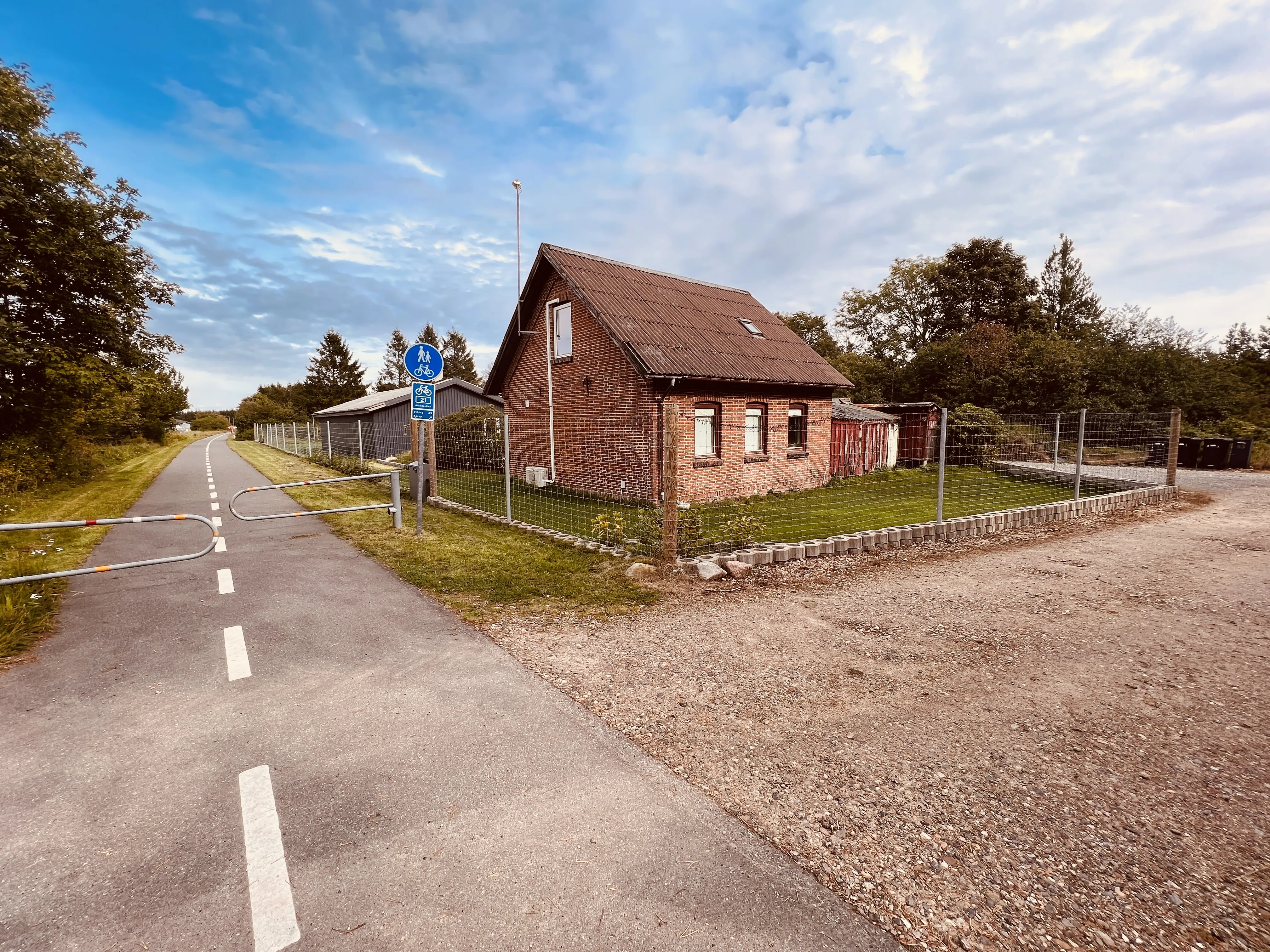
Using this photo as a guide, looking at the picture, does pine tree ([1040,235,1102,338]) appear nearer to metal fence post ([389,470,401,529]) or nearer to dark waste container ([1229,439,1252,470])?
dark waste container ([1229,439,1252,470])

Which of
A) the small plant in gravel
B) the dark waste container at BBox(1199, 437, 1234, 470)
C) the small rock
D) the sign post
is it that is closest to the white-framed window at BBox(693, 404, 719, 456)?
the small plant in gravel

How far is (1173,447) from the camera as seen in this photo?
12844 millimetres

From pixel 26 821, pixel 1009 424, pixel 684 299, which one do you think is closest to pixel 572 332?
pixel 684 299

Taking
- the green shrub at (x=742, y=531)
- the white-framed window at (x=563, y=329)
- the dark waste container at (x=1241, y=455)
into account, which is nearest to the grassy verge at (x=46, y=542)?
the green shrub at (x=742, y=531)

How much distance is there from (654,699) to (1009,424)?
23.4 m

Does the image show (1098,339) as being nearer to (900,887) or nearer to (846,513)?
(846,513)

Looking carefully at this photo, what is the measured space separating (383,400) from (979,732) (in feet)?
103

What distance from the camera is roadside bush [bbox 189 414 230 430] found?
8612 cm

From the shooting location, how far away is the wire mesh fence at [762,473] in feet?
29.7

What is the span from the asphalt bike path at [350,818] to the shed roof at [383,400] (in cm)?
2363

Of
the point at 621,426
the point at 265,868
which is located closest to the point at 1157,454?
the point at 621,426

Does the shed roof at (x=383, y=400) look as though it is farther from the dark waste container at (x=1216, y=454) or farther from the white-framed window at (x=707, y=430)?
the dark waste container at (x=1216, y=454)

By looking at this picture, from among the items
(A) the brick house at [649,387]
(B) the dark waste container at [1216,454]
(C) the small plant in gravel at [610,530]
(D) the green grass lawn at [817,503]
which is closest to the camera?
(C) the small plant in gravel at [610,530]

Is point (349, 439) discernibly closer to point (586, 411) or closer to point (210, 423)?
point (586, 411)
